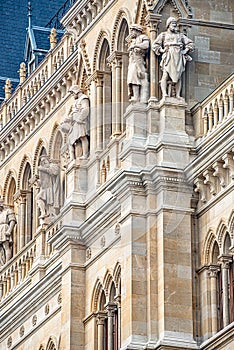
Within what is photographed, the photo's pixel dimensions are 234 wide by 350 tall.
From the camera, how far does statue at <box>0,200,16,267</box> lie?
67688 millimetres

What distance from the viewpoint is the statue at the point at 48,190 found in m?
63.7

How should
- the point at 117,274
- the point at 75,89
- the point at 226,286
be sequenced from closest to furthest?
1. the point at 226,286
2. the point at 117,274
3. the point at 75,89

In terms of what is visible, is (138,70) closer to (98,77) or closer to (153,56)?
(153,56)

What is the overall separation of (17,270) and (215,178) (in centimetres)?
1334

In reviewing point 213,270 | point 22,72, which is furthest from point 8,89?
point 213,270

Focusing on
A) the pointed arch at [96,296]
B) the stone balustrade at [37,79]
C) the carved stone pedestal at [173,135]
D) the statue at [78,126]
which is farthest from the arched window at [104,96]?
the pointed arch at [96,296]

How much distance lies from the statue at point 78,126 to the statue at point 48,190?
12.1 feet

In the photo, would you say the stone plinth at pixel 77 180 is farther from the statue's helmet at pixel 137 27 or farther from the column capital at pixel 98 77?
the statue's helmet at pixel 137 27

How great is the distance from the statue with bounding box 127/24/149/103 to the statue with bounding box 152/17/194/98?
393 millimetres

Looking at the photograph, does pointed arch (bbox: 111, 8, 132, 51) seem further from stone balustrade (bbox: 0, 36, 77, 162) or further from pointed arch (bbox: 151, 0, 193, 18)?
stone balustrade (bbox: 0, 36, 77, 162)

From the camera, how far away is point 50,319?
61.6 metres

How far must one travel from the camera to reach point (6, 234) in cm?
6769

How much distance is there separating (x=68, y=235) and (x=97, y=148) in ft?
8.51

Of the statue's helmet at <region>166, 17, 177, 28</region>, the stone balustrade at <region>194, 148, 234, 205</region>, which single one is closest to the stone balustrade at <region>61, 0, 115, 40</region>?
the statue's helmet at <region>166, 17, 177, 28</region>
